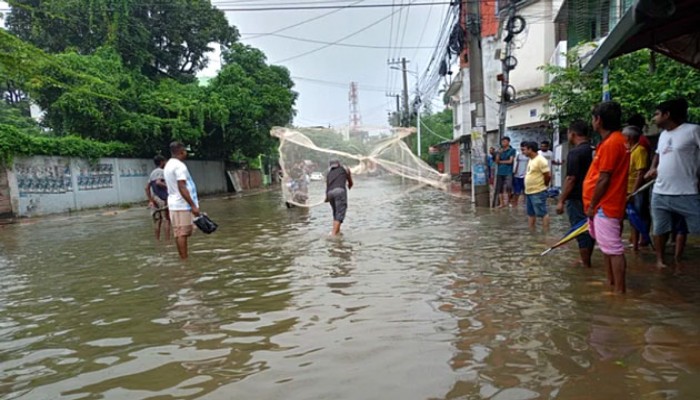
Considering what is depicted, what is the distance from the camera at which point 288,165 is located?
10742mm

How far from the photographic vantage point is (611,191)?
395 cm

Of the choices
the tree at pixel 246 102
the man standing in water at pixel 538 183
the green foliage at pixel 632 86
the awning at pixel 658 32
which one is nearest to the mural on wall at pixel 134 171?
the tree at pixel 246 102

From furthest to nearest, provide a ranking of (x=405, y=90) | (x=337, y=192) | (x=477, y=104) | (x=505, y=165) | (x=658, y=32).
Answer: (x=405, y=90) → (x=477, y=104) → (x=505, y=165) → (x=337, y=192) → (x=658, y=32)

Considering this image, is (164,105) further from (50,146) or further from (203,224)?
(203,224)

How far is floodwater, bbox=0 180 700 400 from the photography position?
2717 millimetres

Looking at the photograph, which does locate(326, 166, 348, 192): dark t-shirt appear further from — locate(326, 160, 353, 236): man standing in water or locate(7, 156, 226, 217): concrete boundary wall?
locate(7, 156, 226, 217): concrete boundary wall

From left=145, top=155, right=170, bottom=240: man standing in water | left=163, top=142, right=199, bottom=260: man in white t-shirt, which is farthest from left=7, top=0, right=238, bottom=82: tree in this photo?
left=163, top=142, right=199, bottom=260: man in white t-shirt

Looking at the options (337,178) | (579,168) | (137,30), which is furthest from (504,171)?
(137,30)

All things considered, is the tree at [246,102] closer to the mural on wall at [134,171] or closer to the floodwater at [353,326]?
the mural on wall at [134,171]

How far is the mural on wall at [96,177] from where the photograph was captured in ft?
62.2

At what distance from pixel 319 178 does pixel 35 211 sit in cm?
1140

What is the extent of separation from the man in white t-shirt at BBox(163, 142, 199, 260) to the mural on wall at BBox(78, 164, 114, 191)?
48.0ft

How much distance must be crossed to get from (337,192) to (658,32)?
502cm

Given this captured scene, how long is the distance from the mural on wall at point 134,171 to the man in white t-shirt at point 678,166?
21204 mm
